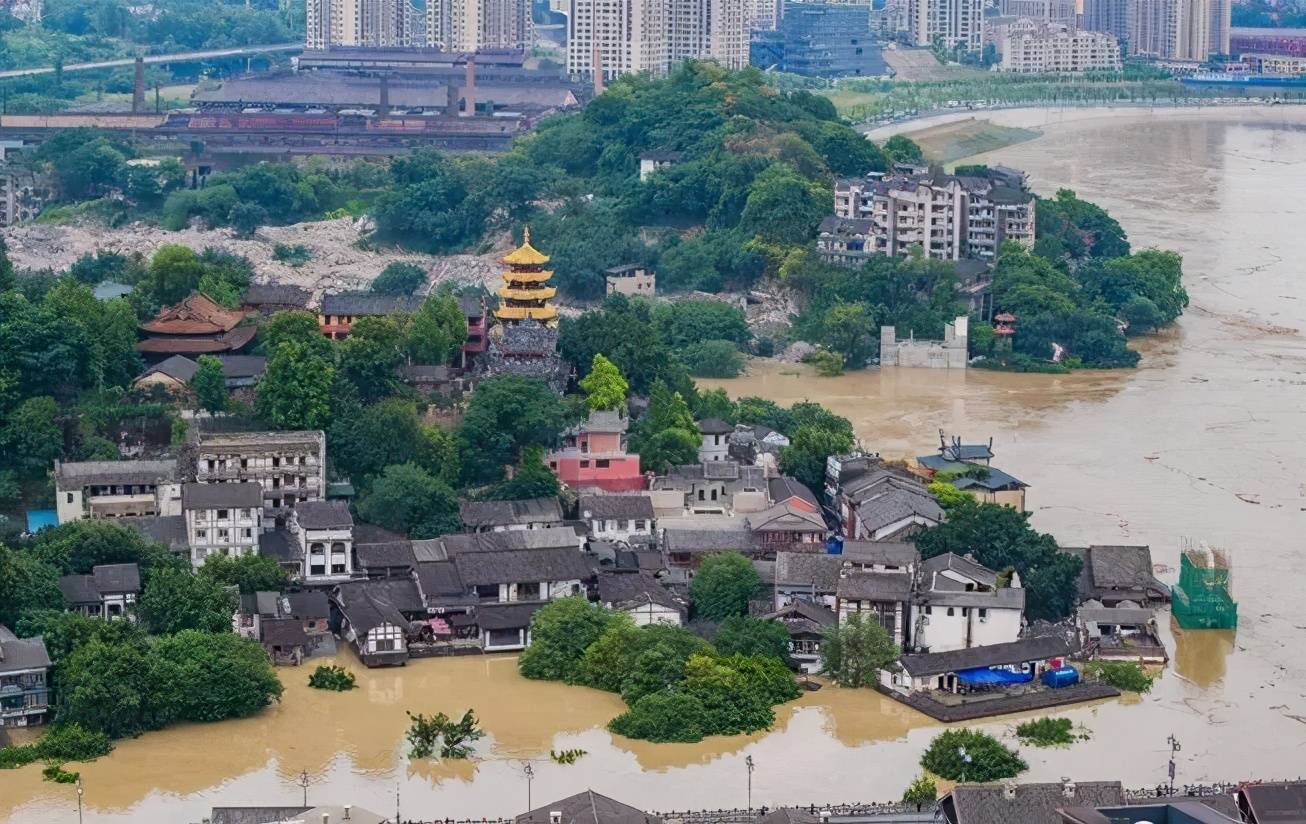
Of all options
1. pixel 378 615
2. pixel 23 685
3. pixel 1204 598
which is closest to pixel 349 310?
pixel 378 615

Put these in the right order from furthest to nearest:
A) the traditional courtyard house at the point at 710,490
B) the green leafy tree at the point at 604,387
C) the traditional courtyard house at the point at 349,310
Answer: the traditional courtyard house at the point at 349,310 → the green leafy tree at the point at 604,387 → the traditional courtyard house at the point at 710,490

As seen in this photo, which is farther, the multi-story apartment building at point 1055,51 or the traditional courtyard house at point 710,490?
the multi-story apartment building at point 1055,51

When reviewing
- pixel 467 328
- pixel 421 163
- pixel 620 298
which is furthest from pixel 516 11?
pixel 467 328

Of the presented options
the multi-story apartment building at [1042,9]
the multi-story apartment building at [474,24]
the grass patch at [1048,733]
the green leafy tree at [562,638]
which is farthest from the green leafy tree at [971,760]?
the multi-story apartment building at [1042,9]

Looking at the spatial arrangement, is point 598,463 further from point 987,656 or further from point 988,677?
point 988,677

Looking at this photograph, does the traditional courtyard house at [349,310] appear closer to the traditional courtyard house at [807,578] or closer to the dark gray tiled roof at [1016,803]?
the traditional courtyard house at [807,578]

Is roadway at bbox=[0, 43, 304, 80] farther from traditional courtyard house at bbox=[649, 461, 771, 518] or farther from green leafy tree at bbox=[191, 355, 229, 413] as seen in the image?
traditional courtyard house at bbox=[649, 461, 771, 518]
